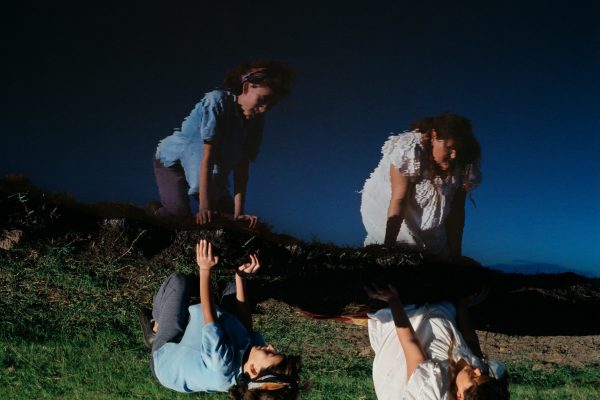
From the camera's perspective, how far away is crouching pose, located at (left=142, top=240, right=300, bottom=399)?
267cm

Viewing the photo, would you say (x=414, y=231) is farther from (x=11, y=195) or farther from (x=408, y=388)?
(x=11, y=195)

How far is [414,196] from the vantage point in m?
3.04

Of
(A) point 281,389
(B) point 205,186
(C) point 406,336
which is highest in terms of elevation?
(B) point 205,186

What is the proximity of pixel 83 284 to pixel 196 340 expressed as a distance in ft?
2.95

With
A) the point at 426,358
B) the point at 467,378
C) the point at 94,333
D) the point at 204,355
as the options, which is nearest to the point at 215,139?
the point at 204,355

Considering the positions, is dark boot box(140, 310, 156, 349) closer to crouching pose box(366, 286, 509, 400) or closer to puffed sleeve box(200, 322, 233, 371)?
puffed sleeve box(200, 322, 233, 371)

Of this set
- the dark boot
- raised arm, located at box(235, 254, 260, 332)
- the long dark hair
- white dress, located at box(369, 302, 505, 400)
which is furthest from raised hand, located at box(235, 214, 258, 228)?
the long dark hair

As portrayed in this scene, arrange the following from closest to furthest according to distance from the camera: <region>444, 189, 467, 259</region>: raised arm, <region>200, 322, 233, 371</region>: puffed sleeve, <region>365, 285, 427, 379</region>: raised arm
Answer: <region>200, 322, 233, 371</region>: puffed sleeve < <region>365, 285, 427, 379</region>: raised arm < <region>444, 189, 467, 259</region>: raised arm

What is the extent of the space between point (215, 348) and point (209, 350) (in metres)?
0.04

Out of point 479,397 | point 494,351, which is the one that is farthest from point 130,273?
point 494,351

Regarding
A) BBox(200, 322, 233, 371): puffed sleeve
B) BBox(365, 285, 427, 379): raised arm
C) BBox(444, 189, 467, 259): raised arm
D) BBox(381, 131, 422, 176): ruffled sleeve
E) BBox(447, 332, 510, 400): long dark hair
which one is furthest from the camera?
BBox(444, 189, 467, 259): raised arm

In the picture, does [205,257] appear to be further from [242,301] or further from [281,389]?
[281,389]

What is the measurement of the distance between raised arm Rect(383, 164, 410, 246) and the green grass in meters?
1.06

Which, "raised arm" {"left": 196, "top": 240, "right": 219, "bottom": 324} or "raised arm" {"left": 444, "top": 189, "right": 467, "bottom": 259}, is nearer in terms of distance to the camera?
"raised arm" {"left": 196, "top": 240, "right": 219, "bottom": 324}
